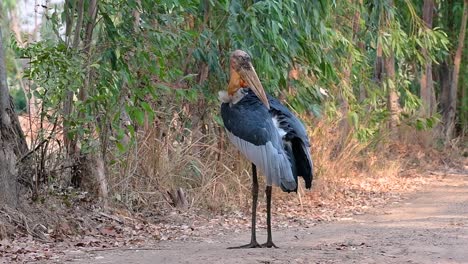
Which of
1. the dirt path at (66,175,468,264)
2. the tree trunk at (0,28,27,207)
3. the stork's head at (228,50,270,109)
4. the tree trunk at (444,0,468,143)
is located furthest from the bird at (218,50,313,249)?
the tree trunk at (444,0,468,143)

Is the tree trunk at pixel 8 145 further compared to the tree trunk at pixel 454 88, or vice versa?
the tree trunk at pixel 454 88

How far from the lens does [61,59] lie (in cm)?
871

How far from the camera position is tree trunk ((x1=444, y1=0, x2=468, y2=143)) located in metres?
21.1

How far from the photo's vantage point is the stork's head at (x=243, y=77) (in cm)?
855

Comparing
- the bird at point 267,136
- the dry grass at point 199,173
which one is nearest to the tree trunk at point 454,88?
the dry grass at point 199,173

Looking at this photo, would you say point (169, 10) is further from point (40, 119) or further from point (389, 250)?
point (389, 250)

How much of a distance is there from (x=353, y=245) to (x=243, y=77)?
195 centimetres

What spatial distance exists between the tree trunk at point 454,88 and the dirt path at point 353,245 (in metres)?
9.80

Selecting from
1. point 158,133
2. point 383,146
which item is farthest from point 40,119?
point 383,146

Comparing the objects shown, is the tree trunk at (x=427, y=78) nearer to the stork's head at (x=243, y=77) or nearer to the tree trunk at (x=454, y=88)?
the tree trunk at (x=454, y=88)

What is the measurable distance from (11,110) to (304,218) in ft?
12.5

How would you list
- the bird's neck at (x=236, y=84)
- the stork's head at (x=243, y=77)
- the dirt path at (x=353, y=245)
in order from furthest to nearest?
the bird's neck at (x=236, y=84) → the stork's head at (x=243, y=77) → the dirt path at (x=353, y=245)

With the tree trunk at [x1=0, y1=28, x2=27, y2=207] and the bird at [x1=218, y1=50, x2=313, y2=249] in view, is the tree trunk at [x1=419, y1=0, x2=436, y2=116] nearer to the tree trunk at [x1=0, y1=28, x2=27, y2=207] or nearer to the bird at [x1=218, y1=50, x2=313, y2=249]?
the bird at [x1=218, y1=50, x2=313, y2=249]

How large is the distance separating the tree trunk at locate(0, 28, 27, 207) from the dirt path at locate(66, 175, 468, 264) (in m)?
1.36
